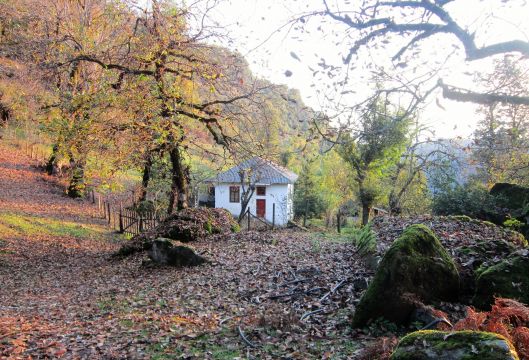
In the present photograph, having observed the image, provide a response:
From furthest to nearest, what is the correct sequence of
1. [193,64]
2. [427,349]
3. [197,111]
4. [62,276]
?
[197,111]
[193,64]
[62,276]
[427,349]

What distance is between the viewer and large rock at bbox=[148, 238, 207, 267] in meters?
10.2

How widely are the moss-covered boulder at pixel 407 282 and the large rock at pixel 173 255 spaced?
563 centimetres

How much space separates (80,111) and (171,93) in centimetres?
268

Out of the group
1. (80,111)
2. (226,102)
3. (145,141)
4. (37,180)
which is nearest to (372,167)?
(226,102)

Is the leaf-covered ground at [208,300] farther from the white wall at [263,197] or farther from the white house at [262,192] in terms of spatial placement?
the white wall at [263,197]

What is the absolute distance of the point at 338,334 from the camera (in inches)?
208

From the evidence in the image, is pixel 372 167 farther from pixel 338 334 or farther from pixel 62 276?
pixel 338 334

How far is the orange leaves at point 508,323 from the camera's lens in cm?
342

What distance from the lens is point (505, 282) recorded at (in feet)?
17.1

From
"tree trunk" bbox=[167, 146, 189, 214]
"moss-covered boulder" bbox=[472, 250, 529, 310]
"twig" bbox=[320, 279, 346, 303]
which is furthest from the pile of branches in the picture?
"moss-covered boulder" bbox=[472, 250, 529, 310]

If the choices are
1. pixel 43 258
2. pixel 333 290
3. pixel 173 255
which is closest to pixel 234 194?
pixel 43 258

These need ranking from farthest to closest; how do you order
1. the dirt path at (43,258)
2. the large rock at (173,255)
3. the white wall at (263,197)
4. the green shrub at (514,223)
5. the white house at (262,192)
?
the white wall at (263,197) < the white house at (262,192) < the green shrub at (514,223) < the large rock at (173,255) < the dirt path at (43,258)

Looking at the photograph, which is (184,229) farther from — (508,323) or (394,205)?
(394,205)

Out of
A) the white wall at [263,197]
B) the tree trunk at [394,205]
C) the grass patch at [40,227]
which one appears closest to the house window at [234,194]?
the white wall at [263,197]
